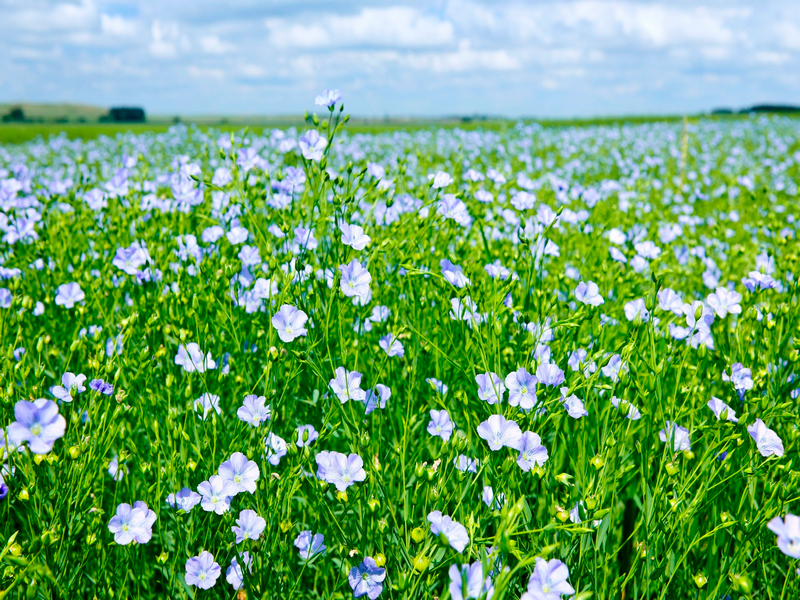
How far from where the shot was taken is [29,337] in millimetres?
2332

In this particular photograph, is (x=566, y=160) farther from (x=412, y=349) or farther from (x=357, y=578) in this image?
(x=357, y=578)

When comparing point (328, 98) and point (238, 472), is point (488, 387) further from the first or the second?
point (328, 98)

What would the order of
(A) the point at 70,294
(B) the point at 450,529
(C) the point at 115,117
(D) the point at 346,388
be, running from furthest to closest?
(C) the point at 115,117, (A) the point at 70,294, (D) the point at 346,388, (B) the point at 450,529

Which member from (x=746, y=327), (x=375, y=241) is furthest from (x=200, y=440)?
(x=746, y=327)

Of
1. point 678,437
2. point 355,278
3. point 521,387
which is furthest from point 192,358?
point 678,437

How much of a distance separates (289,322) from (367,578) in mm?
772

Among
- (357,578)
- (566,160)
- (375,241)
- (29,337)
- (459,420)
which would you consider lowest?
(357,578)

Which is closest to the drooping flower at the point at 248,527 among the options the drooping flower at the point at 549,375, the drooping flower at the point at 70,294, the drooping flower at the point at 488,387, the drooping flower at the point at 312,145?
the drooping flower at the point at 488,387

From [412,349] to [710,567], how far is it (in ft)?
3.78

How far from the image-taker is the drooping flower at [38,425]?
115 cm

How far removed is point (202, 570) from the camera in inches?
55.5

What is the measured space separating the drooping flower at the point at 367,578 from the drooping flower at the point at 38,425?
0.76 meters

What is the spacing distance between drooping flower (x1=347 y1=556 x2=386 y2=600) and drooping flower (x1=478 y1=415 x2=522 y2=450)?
1.36 ft

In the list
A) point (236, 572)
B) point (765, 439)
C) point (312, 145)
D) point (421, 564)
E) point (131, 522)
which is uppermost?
point (312, 145)
